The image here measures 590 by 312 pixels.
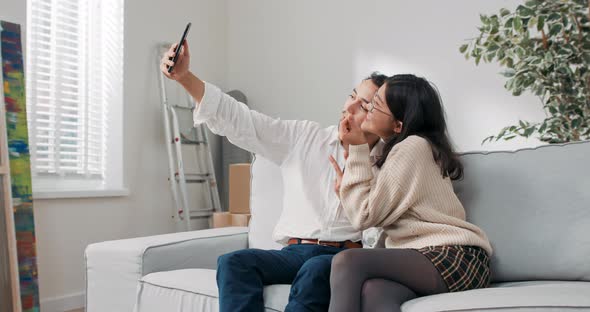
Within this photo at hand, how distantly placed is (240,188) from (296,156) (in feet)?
4.46

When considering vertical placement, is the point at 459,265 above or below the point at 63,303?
above

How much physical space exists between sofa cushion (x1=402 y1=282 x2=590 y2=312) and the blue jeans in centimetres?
21

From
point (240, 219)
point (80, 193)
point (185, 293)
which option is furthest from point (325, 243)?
point (80, 193)

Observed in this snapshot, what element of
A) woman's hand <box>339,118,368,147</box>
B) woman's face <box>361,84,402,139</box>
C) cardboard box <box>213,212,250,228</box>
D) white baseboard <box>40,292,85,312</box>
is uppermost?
woman's face <box>361,84,402,139</box>

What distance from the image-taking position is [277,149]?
190cm

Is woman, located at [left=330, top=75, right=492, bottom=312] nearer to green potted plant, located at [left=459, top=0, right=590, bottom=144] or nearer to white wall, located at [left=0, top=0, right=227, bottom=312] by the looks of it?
green potted plant, located at [left=459, top=0, right=590, bottom=144]

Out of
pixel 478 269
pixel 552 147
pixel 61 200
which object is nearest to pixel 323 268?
pixel 478 269

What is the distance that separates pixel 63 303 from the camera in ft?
9.60

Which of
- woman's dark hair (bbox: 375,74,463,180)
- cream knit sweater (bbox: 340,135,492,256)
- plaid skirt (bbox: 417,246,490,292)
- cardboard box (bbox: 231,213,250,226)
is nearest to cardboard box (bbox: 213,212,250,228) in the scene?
cardboard box (bbox: 231,213,250,226)

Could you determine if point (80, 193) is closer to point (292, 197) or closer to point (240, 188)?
point (240, 188)

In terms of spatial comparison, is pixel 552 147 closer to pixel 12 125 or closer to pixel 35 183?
pixel 12 125

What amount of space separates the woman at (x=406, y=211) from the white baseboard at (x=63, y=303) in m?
2.01

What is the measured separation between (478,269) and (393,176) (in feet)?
0.98

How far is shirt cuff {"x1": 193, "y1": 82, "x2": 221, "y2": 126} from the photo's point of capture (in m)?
1.74
